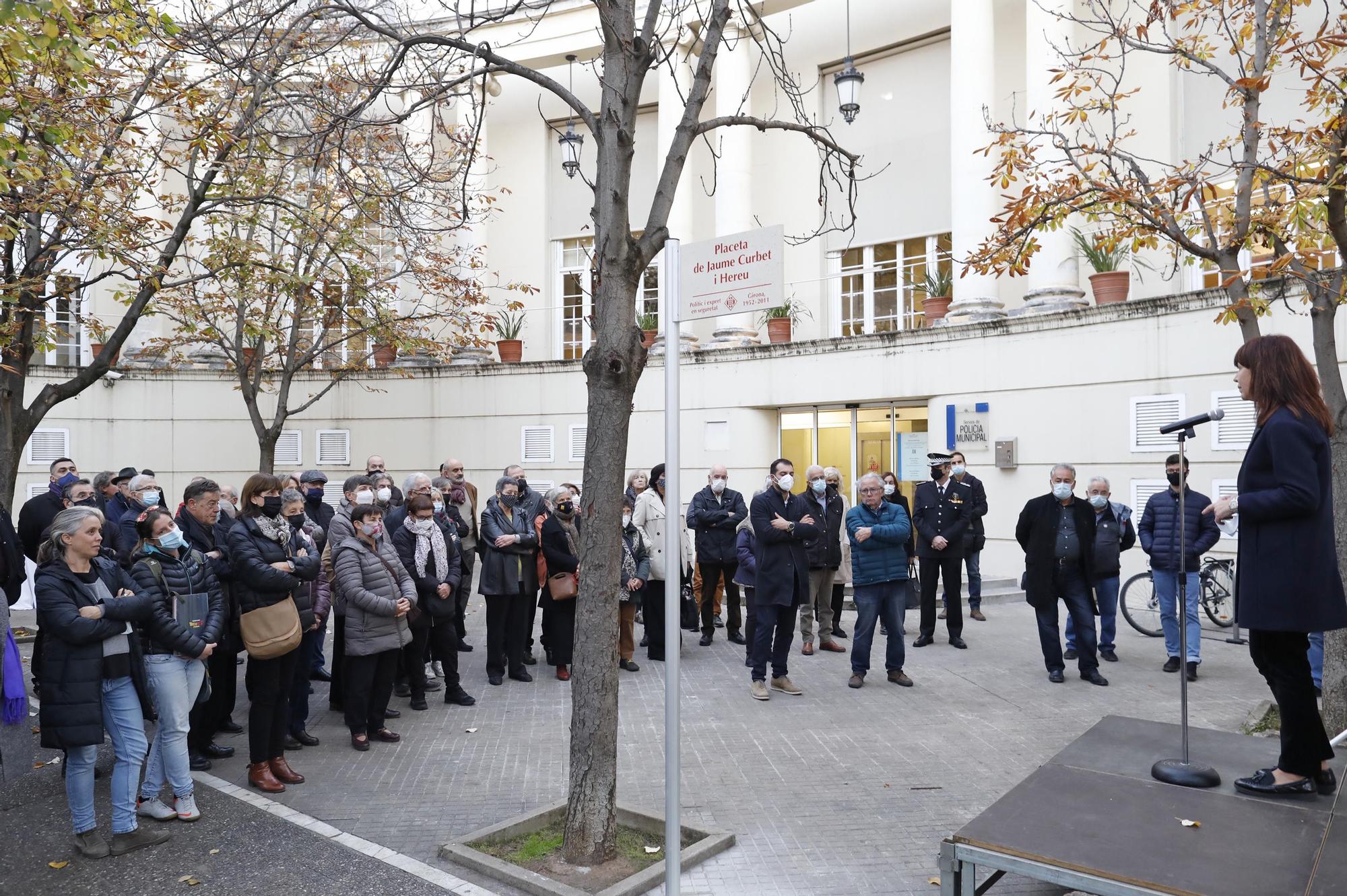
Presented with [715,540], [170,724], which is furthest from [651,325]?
[170,724]

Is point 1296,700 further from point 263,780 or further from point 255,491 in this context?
point 255,491

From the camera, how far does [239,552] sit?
6191 millimetres

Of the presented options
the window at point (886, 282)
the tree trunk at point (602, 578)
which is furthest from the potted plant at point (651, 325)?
the tree trunk at point (602, 578)

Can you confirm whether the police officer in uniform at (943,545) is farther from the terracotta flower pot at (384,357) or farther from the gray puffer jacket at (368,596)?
the terracotta flower pot at (384,357)

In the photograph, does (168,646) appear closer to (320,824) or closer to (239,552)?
(239,552)

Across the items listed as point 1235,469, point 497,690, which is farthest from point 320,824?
point 1235,469

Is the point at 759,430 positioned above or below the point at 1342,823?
above

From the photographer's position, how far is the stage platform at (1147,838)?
363 centimetres

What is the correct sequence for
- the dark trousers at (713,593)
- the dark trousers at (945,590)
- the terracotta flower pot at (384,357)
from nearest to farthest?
1. the dark trousers at (945,590)
2. the dark trousers at (713,593)
3. the terracotta flower pot at (384,357)

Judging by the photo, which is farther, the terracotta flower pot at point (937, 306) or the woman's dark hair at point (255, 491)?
the terracotta flower pot at point (937, 306)

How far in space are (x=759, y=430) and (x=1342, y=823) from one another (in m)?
14.8

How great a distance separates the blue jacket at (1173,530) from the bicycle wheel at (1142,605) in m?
2.00

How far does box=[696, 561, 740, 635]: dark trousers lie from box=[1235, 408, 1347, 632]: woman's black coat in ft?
23.5

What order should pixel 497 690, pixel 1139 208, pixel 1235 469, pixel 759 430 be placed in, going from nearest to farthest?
pixel 1139 208
pixel 497 690
pixel 1235 469
pixel 759 430
